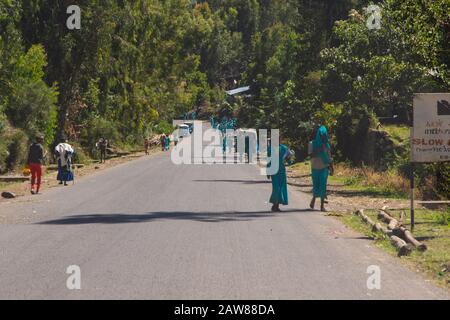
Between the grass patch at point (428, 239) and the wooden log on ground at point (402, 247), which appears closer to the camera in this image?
the grass patch at point (428, 239)

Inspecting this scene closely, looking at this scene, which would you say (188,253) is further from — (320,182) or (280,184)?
(320,182)

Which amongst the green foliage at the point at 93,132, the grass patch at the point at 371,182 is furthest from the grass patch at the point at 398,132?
the green foliage at the point at 93,132

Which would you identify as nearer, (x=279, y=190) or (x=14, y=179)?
(x=279, y=190)

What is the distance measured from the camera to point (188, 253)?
45.3ft

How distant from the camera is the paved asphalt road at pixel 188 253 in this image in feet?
35.1

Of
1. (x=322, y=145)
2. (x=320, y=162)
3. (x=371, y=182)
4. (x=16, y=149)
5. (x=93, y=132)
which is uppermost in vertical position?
(x=93, y=132)

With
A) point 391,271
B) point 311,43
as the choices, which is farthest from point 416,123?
point 311,43

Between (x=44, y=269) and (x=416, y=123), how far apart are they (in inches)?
323

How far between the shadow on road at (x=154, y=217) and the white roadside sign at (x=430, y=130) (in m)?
4.10

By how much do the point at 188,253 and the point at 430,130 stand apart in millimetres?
6059

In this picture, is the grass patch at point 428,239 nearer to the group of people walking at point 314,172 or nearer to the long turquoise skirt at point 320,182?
the long turquoise skirt at point 320,182

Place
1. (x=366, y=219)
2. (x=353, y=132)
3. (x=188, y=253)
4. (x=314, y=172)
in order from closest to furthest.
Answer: (x=188, y=253)
(x=366, y=219)
(x=314, y=172)
(x=353, y=132)

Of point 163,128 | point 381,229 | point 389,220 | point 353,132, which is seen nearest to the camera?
point 381,229

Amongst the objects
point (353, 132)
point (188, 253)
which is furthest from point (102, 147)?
point (188, 253)
